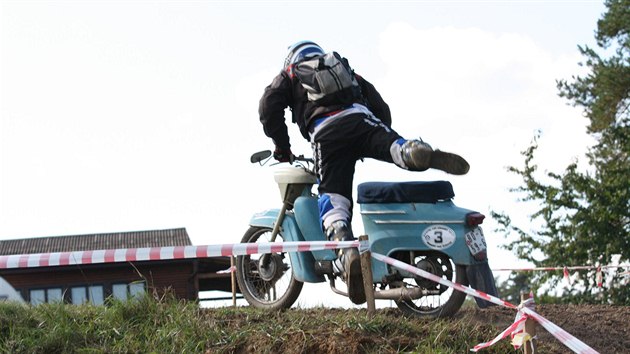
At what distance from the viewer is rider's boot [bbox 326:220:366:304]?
7961 millimetres

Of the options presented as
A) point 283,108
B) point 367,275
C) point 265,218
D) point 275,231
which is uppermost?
point 283,108

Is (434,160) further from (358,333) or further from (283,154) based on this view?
(283,154)

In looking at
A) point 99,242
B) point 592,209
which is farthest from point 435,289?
point 99,242

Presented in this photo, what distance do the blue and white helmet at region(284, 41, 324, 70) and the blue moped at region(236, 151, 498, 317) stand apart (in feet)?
2.53

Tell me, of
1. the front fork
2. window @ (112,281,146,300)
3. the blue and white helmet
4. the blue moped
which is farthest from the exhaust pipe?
the blue and white helmet

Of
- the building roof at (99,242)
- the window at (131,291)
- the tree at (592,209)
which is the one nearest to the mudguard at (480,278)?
the window at (131,291)

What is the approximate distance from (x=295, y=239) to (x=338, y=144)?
0.92m

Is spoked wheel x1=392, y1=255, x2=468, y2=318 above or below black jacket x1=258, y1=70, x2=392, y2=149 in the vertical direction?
below

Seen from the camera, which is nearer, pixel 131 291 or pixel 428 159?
pixel 428 159

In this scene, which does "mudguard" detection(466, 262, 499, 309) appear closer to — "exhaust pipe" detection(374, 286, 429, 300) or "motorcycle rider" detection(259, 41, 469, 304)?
"exhaust pipe" detection(374, 286, 429, 300)

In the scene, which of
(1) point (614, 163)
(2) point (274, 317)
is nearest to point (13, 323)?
(2) point (274, 317)

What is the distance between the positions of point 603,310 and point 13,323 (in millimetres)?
5373

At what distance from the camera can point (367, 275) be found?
796 cm

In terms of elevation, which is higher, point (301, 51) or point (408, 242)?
point (301, 51)
